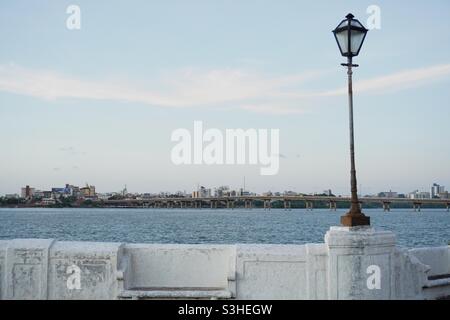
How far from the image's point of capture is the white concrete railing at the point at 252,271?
753 cm

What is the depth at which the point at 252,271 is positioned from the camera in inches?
307

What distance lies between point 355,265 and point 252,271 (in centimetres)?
149

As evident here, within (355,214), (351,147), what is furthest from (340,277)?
(351,147)

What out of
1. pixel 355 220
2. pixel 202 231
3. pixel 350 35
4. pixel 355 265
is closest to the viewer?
pixel 355 265

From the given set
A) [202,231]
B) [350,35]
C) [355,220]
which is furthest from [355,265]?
[202,231]

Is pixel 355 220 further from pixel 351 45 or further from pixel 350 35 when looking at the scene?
pixel 350 35

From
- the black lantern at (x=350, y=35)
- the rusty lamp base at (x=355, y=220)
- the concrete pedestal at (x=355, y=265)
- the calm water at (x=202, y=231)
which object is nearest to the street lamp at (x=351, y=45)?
the black lantern at (x=350, y=35)

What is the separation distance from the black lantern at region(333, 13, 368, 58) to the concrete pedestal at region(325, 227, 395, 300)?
2.83m

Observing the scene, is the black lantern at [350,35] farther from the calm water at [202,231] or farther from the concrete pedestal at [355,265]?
the calm water at [202,231]

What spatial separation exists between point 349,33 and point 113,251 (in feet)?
15.9

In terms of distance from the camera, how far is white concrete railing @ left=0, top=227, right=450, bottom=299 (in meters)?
7.53

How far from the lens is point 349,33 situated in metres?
8.08
